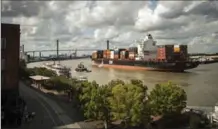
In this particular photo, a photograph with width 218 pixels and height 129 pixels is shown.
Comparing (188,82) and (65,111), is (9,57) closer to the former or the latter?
(65,111)

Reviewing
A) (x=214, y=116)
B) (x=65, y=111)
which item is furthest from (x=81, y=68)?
(x=214, y=116)

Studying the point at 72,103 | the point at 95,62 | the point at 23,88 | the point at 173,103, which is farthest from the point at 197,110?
the point at 23,88

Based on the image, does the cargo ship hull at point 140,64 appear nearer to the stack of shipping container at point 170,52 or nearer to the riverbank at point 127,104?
the stack of shipping container at point 170,52

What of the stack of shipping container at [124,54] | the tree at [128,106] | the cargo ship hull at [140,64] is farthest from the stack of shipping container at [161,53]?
the tree at [128,106]

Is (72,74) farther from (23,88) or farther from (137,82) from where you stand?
(137,82)

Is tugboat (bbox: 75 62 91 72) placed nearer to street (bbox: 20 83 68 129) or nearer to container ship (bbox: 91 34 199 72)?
container ship (bbox: 91 34 199 72)
